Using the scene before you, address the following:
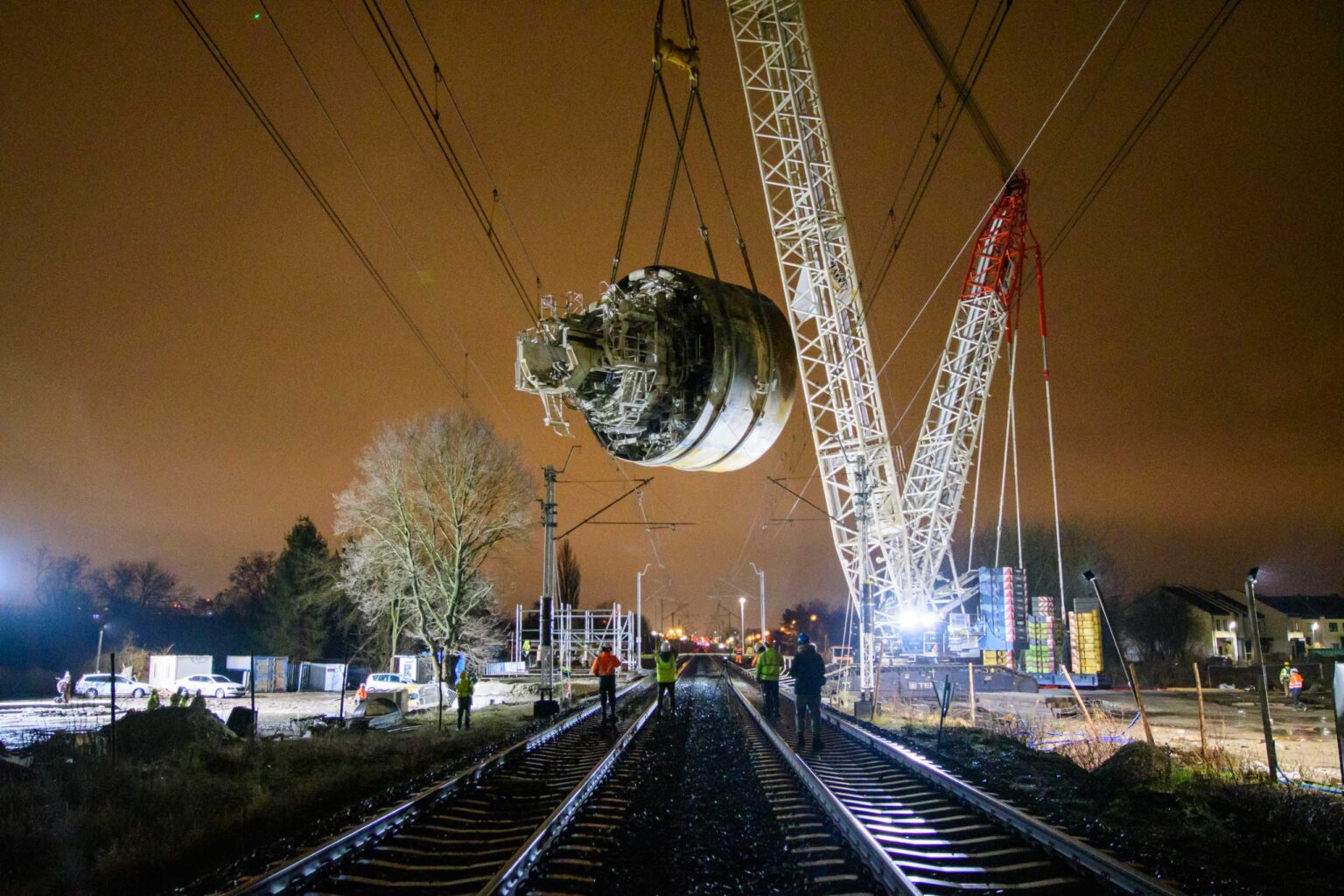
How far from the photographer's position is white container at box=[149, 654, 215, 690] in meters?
36.8

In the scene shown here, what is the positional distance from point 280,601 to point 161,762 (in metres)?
43.5

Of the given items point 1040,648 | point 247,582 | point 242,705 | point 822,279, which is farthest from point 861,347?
point 247,582

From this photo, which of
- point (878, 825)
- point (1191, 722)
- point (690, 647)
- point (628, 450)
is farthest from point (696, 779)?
point (690, 647)

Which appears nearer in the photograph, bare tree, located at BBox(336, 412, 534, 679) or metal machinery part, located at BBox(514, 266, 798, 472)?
metal machinery part, located at BBox(514, 266, 798, 472)

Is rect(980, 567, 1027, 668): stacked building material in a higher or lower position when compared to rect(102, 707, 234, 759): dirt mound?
higher

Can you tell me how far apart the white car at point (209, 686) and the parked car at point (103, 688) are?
50.8 inches

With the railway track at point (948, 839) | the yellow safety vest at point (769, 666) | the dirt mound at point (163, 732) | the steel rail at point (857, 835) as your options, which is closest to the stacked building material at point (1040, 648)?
the yellow safety vest at point (769, 666)

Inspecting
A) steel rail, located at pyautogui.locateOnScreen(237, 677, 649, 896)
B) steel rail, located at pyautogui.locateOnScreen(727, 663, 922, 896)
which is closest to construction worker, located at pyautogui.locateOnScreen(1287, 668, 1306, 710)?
steel rail, located at pyautogui.locateOnScreen(727, 663, 922, 896)

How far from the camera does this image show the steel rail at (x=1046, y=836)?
5539mm

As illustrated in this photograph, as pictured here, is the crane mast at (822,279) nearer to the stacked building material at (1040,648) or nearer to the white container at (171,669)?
the stacked building material at (1040,648)

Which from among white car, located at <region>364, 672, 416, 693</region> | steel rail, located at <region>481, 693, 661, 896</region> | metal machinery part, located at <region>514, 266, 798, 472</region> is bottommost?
white car, located at <region>364, 672, 416, 693</region>

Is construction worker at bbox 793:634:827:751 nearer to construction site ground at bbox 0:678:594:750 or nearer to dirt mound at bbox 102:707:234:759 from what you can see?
dirt mound at bbox 102:707:234:759

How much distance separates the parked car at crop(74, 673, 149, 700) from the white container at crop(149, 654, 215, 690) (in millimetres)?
569

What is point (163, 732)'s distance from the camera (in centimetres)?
1405
